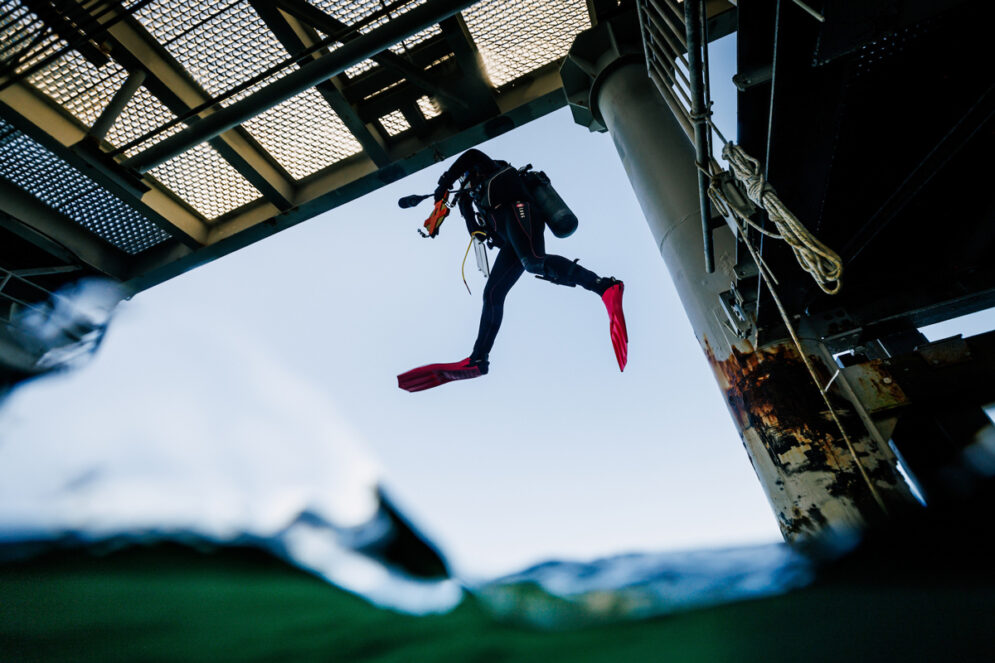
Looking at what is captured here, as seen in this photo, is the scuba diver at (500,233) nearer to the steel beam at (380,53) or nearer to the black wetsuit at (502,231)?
the black wetsuit at (502,231)

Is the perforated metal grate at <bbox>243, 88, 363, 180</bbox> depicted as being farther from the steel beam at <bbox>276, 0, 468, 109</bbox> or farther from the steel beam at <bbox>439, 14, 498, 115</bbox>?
the steel beam at <bbox>439, 14, 498, 115</bbox>

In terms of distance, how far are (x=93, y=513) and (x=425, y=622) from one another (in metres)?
0.63

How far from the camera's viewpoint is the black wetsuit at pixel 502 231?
14.4ft

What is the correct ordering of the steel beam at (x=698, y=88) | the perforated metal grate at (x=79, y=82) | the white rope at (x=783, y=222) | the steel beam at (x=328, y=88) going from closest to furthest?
the white rope at (x=783, y=222) < the steel beam at (x=698, y=88) < the steel beam at (x=328, y=88) < the perforated metal grate at (x=79, y=82)

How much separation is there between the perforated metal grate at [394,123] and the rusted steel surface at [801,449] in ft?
17.1

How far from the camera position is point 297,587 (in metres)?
0.89

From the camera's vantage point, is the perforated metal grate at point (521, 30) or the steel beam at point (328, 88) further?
the perforated metal grate at point (521, 30)

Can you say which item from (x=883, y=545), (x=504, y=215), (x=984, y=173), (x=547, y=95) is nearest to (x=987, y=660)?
(x=883, y=545)

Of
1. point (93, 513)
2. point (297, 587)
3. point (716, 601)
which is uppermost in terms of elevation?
point (93, 513)

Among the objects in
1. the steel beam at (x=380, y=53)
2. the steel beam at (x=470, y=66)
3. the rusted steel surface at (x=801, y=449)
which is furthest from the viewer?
the steel beam at (x=470, y=66)

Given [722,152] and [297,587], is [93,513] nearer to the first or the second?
[297,587]

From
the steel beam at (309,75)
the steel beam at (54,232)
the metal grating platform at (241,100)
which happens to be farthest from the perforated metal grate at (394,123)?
the steel beam at (54,232)

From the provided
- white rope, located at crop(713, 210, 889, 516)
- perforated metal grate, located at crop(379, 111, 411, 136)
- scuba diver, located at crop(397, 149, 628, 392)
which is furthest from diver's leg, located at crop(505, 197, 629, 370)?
perforated metal grate, located at crop(379, 111, 411, 136)

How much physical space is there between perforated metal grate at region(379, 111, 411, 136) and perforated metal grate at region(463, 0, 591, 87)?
1.22m
